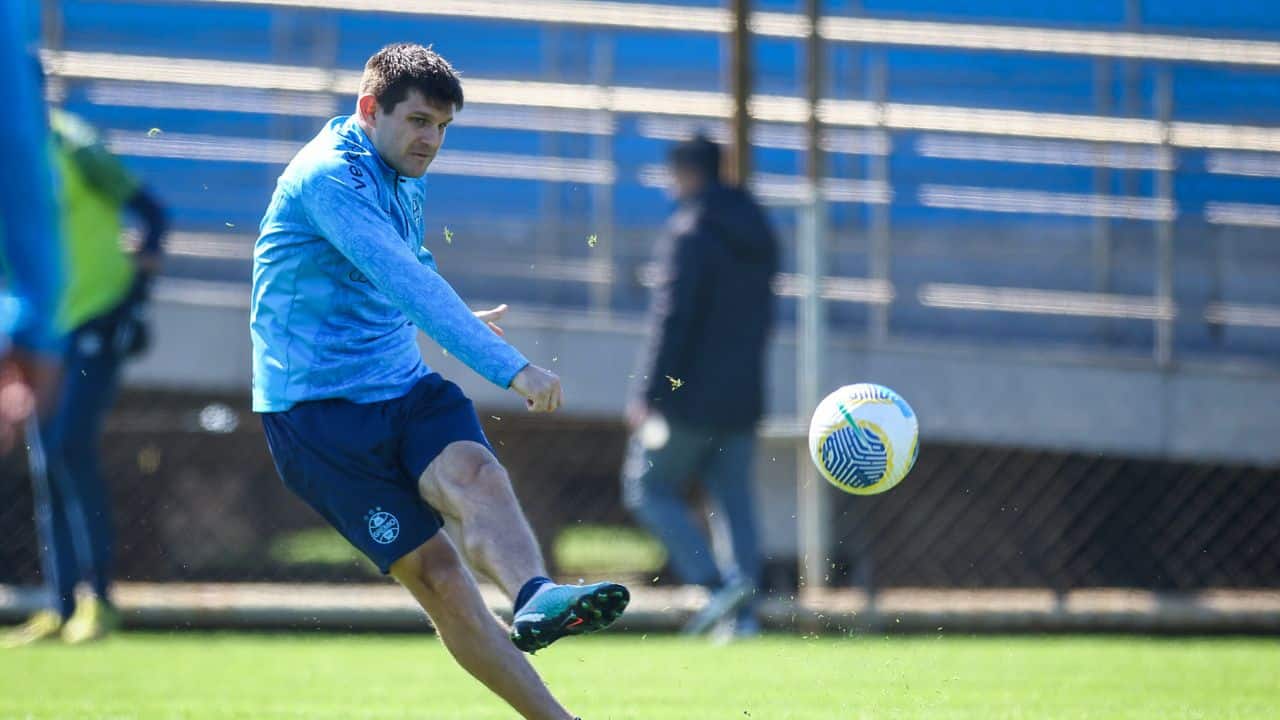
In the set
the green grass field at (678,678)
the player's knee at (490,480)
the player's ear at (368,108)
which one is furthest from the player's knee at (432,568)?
the green grass field at (678,678)

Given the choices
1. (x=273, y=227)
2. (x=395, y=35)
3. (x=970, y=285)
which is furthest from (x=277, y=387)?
(x=395, y=35)

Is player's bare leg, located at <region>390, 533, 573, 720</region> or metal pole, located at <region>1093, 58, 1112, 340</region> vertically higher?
metal pole, located at <region>1093, 58, 1112, 340</region>

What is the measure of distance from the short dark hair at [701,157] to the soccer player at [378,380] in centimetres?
446

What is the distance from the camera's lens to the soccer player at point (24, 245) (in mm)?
2473

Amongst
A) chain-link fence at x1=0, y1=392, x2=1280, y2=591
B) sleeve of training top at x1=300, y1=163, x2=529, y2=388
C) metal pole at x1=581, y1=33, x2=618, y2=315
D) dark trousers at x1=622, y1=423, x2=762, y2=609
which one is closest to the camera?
sleeve of training top at x1=300, y1=163, x2=529, y2=388

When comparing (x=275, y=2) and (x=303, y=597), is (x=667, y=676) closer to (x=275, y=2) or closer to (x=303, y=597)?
(x=303, y=597)

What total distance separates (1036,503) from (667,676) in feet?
11.7

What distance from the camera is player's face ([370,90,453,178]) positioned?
15.7 feet

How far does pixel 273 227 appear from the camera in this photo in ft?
16.0

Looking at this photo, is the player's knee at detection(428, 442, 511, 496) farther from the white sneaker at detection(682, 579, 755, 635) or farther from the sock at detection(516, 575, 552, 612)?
the white sneaker at detection(682, 579, 755, 635)

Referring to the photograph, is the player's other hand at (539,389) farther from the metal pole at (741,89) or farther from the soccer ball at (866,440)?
the metal pole at (741,89)

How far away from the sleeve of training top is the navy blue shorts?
14.3 inches

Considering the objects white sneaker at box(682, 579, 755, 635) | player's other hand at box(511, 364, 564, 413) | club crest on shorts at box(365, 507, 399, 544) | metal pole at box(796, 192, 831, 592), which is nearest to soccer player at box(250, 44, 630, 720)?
club crest on shorts at box(365, 507, 399, 544)

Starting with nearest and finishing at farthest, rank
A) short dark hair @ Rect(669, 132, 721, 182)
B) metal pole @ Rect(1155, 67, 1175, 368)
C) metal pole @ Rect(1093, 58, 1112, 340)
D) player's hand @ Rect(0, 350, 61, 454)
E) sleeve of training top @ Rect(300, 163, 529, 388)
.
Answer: player's hand @ Rect(0, 350, 61, 454) → sleeve of training top @ Rect(300, 163, 529, 388) → short dark hair @ Rect(669, 132, 721, 182) → metal pole @ Rect(1155, 67, 1175, 368) → metal pole @ Rect(1093, 58, 1112, 340)
